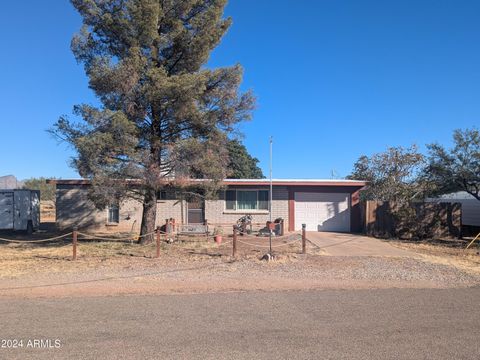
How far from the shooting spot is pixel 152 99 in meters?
15.3

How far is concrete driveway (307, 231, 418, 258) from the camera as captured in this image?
50.6 ft

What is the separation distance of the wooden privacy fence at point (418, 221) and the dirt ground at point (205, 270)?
5.06m

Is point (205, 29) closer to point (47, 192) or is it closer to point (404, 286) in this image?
point (404, 286)

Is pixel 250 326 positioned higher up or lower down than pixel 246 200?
lower down

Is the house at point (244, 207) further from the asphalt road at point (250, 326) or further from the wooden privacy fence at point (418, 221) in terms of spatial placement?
the asphalt road at point (250, 326)

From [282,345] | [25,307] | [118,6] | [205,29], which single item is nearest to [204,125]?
[205,29]

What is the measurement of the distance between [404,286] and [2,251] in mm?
13431

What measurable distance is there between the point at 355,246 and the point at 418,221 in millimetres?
5963

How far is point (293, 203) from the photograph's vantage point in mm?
24125

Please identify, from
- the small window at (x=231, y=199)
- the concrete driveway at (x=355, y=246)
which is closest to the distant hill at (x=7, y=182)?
the small window at (x=231, y=199)

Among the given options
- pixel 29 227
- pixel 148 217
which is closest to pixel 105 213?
pixel 29 227

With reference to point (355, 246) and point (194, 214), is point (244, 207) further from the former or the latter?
point (355, 246)

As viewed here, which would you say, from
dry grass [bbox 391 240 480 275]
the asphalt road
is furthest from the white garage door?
the asphalt road

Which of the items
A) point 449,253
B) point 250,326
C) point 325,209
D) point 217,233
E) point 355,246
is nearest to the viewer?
point 250,326
